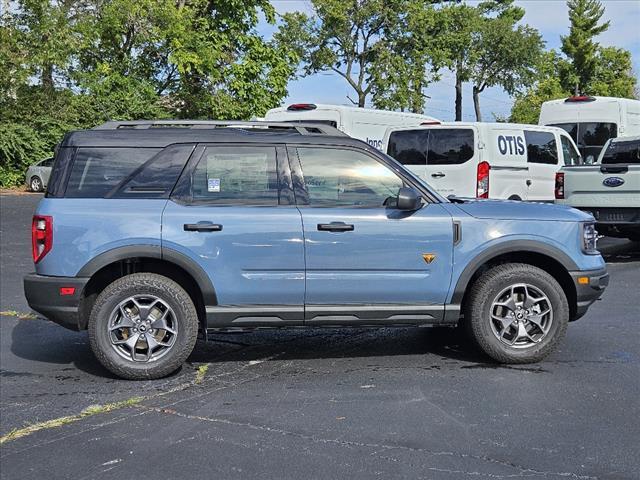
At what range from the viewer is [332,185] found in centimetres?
547

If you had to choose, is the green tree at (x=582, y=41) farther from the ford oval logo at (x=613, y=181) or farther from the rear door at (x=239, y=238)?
the rear door at (x=239, y=238)

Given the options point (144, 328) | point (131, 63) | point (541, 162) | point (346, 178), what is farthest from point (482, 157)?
point (131, 63)

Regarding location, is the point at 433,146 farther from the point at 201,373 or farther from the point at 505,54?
the point at 505,54

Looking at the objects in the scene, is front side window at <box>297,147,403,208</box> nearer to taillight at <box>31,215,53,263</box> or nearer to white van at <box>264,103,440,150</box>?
Answer: taillight at <box>31,215,53,263</box>

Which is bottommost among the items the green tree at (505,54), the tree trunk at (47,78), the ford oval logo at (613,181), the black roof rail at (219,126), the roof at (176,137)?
the ford oval logo at (613,181)

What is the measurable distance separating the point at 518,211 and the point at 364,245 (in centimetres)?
131

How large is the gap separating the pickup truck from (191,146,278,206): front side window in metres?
7.14

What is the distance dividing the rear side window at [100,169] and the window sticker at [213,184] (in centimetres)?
48

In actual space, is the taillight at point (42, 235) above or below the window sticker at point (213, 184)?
below

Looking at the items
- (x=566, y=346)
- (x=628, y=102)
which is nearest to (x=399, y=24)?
(x=628, y=102)

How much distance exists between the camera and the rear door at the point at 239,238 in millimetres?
5199

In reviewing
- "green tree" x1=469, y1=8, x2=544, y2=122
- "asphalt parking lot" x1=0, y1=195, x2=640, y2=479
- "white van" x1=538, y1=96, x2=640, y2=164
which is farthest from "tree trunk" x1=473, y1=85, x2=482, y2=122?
"asphalt parking lot" x1=0, y1=195, x2=640, y2=479

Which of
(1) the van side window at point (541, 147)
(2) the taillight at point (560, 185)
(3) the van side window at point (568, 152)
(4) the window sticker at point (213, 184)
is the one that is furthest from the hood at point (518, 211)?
(3) the van side window at point (568, 152)

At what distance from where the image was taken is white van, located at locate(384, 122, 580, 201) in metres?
12.6
